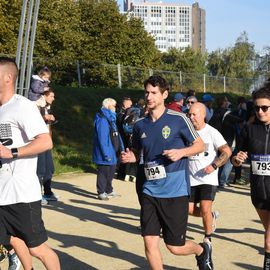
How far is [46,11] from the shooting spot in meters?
34.9

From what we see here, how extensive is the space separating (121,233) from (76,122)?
47.1ft

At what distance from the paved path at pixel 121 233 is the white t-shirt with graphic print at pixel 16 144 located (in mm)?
1858

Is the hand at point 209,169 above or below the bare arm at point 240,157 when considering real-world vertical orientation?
below

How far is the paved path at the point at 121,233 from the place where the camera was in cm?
654

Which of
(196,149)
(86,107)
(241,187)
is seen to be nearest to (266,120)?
(196,149)

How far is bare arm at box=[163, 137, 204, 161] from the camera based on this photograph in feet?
16.4

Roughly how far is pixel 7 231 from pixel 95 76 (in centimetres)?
2279

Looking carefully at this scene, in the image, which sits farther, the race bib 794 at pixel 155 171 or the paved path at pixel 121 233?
the paved path at pixel 121 233

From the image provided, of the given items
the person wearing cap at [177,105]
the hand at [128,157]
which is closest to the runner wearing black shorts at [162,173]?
the hand at [128,157]

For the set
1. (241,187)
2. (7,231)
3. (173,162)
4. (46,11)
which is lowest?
(241,187)

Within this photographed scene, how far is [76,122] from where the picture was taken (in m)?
22.2

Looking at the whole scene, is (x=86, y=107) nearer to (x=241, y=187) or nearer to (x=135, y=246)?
(x=241, y=187)

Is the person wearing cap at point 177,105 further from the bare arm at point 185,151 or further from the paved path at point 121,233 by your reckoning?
the bare arm at point 185,151

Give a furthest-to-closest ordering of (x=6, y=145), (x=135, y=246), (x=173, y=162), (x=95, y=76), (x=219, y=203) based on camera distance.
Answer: (x=95, y=76), (x=219, y=203), (x=135, y=246), (x=173, y=162), (x=6, y=145)
